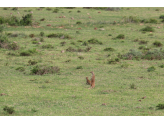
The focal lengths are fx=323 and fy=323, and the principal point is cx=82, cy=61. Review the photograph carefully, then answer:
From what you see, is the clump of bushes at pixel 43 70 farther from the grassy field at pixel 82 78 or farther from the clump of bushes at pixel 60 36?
the clump of bushes at pixel 60 36

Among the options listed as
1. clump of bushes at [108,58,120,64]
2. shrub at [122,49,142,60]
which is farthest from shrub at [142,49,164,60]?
clump of bushes at [108,58,120,64]

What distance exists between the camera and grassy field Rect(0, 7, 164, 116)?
36.2 ft

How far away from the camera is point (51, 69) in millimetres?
17312

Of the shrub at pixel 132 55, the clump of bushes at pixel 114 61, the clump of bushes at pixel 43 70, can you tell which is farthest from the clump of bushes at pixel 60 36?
the clump of bushes at pixel 43 70

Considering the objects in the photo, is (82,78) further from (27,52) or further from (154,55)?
(27,52)

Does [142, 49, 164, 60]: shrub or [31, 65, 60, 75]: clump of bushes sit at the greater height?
[31, 65, 60, 75]: clump of bushes

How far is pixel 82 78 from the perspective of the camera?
15992 millimetres

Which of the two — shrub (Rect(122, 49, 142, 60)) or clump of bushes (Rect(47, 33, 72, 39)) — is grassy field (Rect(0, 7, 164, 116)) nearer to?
shrub (Rect(122, 49, 142, 60))

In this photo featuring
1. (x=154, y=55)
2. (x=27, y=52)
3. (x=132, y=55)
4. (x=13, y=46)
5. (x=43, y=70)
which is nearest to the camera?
(x=43, y=70)

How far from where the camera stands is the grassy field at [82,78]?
1102 centimetres

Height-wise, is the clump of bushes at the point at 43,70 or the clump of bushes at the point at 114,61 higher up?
the clump of bushes at the point at 43,70

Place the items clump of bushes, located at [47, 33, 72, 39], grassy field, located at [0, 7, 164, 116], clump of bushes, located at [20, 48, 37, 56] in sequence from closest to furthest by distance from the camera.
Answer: grassy field, located at [0, 7, 164, 116] < clump of bushes, located at [20, 48, 37, 56] < clump of bushes, located at [47, 33, 72, 39]

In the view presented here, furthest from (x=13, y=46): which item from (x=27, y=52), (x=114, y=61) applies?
(x=114, y=61)
